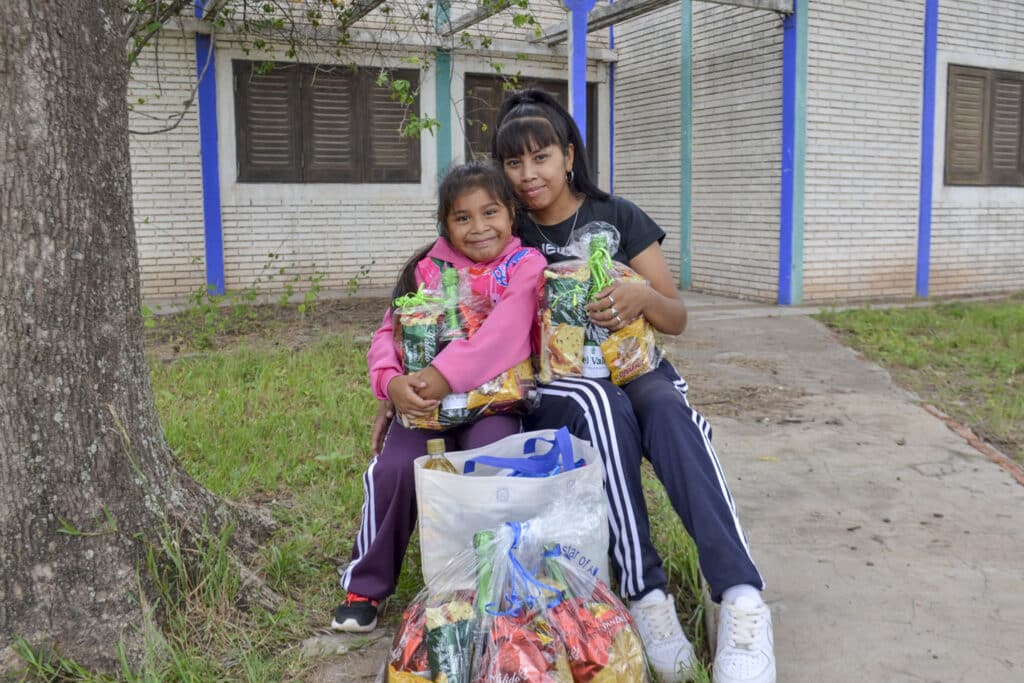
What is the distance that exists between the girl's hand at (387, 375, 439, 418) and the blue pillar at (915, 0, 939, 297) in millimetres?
9153

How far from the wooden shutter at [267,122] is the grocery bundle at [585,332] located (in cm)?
785

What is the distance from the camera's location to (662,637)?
2.35m

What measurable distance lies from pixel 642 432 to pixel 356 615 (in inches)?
36.4

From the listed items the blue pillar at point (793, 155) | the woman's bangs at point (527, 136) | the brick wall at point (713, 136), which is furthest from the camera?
the brick wall at point (713, 136)

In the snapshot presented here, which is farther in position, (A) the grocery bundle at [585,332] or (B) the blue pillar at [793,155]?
(B) the blue pillar at [793,155]

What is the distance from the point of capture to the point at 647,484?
3.79m

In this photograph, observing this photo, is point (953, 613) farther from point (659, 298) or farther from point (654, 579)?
point (659, 298)

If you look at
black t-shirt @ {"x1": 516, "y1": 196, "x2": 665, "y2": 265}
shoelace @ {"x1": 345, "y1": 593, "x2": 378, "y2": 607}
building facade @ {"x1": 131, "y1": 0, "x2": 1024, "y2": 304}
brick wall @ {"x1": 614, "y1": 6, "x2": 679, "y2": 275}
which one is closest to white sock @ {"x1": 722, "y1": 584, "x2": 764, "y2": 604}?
shoelace @ {"x1": 345, "y1": 593, "x2": 378, "y2": 607}

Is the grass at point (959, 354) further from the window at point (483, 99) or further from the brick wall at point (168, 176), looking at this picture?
the brick wall at point (168, 176)

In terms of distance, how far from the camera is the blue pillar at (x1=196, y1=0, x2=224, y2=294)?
9.41 m

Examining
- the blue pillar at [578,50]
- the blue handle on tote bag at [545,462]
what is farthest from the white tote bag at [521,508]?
the blue pillar at [578,50]

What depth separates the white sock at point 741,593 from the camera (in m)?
2.24

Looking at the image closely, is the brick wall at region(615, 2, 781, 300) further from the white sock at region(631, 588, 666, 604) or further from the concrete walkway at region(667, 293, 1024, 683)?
the white sock at region(631, 588, 666, 604)

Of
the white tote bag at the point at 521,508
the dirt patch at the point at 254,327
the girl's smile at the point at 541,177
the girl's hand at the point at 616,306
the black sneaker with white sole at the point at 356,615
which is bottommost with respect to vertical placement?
the black sneaker with white sole at the point at 356,615
